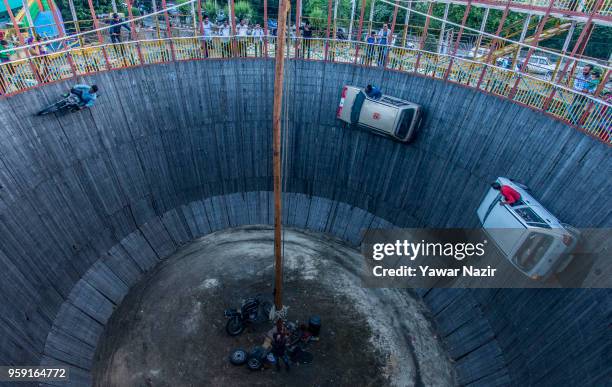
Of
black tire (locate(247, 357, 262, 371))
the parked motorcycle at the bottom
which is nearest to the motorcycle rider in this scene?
the parked motorcycle at the bottom

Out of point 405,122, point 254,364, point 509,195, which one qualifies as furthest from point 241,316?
point 405,122

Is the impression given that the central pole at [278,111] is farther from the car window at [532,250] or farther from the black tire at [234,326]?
the car window at [532,250]

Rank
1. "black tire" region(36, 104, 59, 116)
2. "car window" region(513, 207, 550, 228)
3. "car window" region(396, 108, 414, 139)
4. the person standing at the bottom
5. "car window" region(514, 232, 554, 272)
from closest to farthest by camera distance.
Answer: "car window" region(514, 232, 554, 272), "car window" region(513, 207, 550, 228), the person standing at the bottom, "black tire" region(36, 104, 59, 116), "car window" region(396, 108, 414, 139)

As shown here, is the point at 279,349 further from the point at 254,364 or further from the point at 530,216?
the point at 530,216

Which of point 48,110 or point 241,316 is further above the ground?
point 48,110

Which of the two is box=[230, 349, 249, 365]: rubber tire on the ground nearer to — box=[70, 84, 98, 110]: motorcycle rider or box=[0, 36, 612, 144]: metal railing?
box=[0, 36, 612, 144]: metal railing

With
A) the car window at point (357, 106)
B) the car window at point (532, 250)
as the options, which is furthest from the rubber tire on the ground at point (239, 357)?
the car window at point (357, 106)
